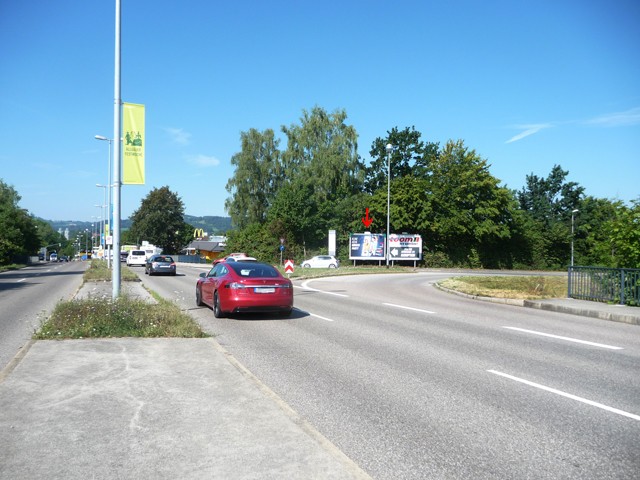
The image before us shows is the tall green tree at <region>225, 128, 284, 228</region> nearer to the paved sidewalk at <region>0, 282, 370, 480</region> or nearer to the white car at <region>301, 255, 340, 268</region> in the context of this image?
the white car at <region>301, 255, 340, 268</region>

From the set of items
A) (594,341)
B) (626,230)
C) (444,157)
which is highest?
(444,157)

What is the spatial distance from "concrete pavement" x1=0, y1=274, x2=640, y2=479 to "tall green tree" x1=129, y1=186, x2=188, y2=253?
3615 inches

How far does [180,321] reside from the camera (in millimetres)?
9969

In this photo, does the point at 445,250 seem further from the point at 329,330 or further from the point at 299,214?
the point at 329,330

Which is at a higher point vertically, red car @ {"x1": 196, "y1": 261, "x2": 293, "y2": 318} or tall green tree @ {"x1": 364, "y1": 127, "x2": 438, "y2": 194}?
tall green tree @ {"x1": 364, "y1": 127, "x2": 438, "y2": 194}

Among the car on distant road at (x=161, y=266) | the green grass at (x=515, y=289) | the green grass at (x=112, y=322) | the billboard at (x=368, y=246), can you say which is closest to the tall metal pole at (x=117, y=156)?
the green grass at (x=112, y=322)

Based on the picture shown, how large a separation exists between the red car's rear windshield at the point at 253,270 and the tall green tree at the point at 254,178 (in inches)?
2002

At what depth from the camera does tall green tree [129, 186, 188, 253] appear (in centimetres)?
9519

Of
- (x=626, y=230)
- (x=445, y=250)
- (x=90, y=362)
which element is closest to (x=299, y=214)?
(x=445, y=250)

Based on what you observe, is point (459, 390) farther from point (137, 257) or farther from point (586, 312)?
point (137, 257)

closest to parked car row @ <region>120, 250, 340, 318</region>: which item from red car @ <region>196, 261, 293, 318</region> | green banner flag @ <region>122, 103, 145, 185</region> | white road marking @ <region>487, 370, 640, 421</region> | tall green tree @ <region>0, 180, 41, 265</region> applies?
red car @ <region>196, 261, 293, 318</region>

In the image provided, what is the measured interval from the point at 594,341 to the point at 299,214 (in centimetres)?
4986

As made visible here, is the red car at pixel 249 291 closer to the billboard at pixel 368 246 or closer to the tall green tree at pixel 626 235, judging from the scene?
the tall green tree at pixel 626 235

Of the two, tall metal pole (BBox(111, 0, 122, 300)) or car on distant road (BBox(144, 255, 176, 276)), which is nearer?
tall metal pole (BBox(111, 0, 122, 300))
